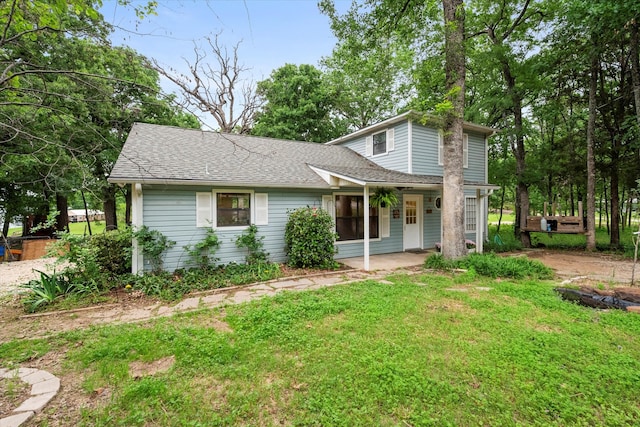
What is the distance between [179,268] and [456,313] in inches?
228

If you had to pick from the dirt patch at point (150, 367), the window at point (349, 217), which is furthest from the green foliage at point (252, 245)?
the dirt patch at point (150, 367)

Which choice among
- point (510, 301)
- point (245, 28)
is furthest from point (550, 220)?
point (245, 28)

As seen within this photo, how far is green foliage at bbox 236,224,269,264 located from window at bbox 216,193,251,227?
34cm

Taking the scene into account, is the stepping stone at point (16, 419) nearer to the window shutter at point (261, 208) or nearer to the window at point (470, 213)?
the window shutter at point (261, 208)

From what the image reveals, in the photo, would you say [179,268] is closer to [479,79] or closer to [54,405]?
[54,405]

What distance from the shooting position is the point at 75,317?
420 centimetres

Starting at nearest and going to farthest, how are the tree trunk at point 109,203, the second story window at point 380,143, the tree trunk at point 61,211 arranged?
the second story window at point 380,143 < the tree trunk at point 61,211 < the tree trunk at point 109,203

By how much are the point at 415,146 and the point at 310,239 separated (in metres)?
5.39

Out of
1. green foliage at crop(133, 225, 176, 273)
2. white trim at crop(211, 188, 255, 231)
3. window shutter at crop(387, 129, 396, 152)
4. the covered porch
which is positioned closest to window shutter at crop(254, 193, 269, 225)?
white trim at crop(211, 188, 255, 231)

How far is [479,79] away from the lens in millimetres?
12039

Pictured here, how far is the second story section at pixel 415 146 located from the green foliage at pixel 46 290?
9396mm

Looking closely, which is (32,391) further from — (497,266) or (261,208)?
(497,266)

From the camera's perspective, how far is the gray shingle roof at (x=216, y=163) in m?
6.25

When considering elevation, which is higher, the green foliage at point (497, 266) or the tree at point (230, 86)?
the tree at point (230, 86)
